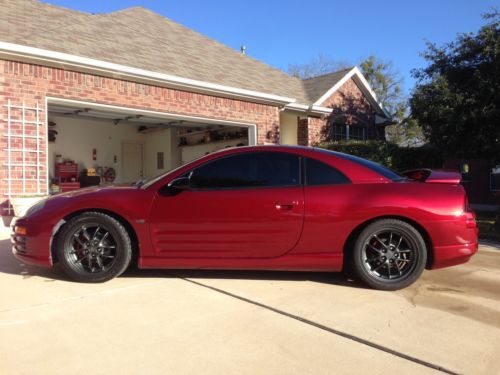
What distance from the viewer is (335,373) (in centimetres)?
278

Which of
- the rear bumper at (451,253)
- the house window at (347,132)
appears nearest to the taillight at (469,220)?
the rear bumper at (451,253)

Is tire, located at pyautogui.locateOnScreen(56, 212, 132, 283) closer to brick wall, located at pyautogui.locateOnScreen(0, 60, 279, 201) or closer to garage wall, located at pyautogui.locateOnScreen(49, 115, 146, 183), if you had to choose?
brick wall, located at pyautogui.locateOnScreen(0, 60, 279, 201)

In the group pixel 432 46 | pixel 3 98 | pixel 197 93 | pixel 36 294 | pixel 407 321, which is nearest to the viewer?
pixel 407 321

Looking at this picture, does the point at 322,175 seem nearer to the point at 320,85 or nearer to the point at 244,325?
the point at 244,325

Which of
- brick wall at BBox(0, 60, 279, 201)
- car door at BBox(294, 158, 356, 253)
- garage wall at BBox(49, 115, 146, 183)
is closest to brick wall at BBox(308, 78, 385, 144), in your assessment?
brick wall at BBox(0, 60, 279, 201)

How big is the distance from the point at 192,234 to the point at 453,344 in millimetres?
2502

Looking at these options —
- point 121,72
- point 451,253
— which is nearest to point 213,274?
point 451,253

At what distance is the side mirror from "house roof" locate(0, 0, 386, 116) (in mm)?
5752

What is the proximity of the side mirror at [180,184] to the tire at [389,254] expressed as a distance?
1783 millimetres

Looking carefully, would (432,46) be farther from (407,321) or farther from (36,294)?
(36,294)

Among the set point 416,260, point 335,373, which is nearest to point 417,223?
point 416,260

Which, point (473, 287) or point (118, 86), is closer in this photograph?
point (473, 287)

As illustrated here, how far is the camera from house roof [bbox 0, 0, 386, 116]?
9867mm

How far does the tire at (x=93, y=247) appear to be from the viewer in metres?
4.61
